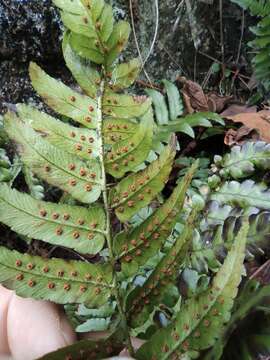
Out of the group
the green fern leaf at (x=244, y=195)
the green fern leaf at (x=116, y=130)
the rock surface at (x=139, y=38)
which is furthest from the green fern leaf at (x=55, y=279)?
the rock surface at (x=139, y=38)

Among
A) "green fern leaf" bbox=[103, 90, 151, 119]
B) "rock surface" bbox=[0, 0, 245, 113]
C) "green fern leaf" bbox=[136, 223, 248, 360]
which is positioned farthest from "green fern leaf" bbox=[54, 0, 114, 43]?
"rock surface" bbox=[0, 0, 245, 113]

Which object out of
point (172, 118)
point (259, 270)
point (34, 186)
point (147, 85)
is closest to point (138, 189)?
point (259, 270)

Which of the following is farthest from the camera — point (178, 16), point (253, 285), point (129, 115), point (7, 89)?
point (178, 16)

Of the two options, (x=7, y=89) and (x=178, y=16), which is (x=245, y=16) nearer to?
(x=178, y=16)

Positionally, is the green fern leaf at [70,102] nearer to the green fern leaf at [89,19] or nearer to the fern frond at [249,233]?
the green fern leaf at [89,19]

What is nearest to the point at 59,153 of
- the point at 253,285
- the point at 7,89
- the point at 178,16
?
the point at 253,285
